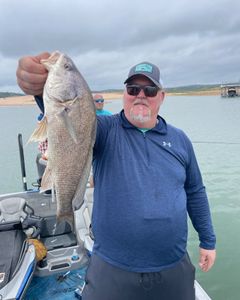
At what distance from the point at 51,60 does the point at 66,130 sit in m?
0.41

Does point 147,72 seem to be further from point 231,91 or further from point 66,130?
point 231,91

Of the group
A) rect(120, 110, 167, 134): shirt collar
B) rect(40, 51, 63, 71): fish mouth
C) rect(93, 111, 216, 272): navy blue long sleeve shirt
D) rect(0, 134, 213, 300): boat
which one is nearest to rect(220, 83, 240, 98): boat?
rect(0, 134, 213, 300): boat

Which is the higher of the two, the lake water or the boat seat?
the boat seat

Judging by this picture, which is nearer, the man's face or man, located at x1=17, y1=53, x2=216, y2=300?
man, located at x1=17, y1=53, x2=216, y2=300

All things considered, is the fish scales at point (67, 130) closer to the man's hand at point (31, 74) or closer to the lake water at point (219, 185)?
the man's hand at point (31, 74)

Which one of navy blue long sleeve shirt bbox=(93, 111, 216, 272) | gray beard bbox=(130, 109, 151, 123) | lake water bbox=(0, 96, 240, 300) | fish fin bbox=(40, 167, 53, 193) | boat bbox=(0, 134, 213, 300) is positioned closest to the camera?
fish fin bbox=(40, 167, 53, 193)

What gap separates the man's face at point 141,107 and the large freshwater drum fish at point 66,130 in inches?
15.9

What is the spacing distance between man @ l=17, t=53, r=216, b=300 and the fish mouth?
64mm

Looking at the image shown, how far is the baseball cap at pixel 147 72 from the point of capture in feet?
7.32

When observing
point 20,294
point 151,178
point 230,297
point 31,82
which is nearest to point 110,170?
point 151,178

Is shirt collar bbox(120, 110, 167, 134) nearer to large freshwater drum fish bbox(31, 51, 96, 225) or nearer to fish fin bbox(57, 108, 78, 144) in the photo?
large freshwater drum fish bbox(31, 51, 96, 225)

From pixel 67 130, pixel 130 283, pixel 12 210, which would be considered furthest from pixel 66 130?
pixel 12 210

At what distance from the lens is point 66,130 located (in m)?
1.79

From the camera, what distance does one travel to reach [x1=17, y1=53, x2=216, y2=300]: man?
2051mm
